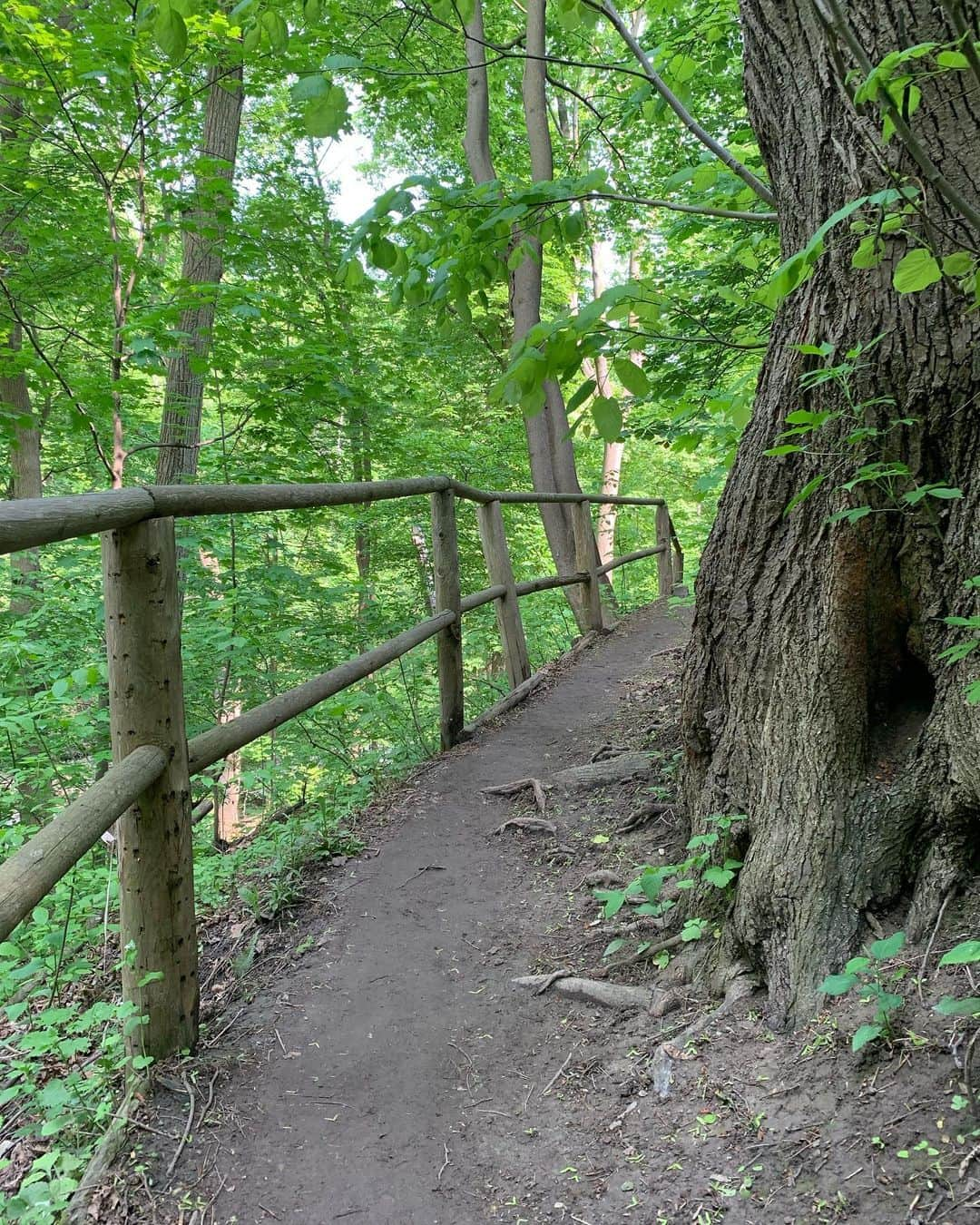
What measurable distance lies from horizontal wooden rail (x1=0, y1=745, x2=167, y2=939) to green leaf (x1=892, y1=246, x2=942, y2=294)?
5.75ft

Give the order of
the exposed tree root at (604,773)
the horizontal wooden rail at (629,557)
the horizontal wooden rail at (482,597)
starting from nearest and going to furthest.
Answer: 1. the exposed tree root at (604,773)
2. the horizontal wooden rail at (482,597)
3. the horizontal wooden rail at (629,557)

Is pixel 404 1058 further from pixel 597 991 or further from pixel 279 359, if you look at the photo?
pixel 279 359

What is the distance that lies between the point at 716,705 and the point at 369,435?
7.46 meters

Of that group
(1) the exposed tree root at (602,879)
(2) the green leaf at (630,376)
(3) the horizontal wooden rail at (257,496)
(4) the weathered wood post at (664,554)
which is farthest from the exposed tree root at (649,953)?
(4) the weathered wood post at (664,554)

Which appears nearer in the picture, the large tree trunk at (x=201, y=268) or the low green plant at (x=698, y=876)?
the low green plant at (x=698, y=876)

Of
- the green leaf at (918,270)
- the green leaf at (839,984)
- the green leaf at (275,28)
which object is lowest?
the green leaf at (839,984)

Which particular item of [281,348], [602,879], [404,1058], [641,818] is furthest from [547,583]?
[404,1058]

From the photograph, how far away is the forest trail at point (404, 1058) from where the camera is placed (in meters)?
1.65

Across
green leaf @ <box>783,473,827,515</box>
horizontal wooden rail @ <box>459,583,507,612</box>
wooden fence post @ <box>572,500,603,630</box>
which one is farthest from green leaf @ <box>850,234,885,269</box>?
wooden fence post @ <box>572,500,603,630</box>

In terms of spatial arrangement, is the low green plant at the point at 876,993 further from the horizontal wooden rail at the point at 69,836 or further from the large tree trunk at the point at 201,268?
the large tree trunk at the point at 201,268

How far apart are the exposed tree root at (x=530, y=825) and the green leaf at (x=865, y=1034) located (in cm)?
190

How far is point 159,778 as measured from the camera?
1.86m

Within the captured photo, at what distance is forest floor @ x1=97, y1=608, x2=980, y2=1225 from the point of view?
1361 millimetres

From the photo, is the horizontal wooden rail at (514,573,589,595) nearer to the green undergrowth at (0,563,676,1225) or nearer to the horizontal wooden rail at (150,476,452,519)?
the green undergrowth at (0,563,676,1225)
